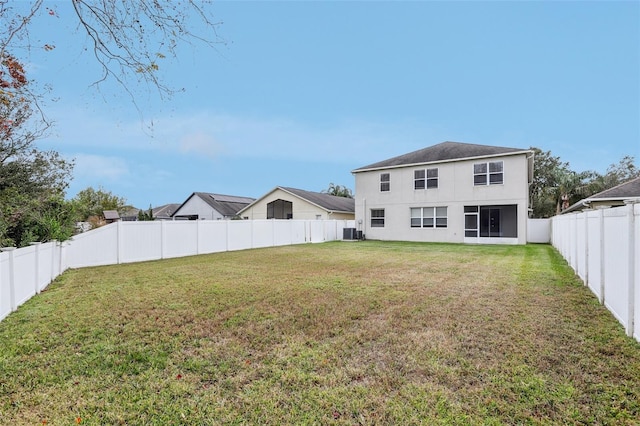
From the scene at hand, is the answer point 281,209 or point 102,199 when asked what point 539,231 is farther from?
point 102,199

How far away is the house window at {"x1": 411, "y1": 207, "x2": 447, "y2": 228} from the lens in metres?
20.6

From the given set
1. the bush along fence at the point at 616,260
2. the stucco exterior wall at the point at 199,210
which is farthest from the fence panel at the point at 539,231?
the stucco exterior wall at the point at 199,210

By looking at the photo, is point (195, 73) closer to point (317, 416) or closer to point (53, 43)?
point (53, 43)

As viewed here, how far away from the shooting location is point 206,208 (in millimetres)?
36062

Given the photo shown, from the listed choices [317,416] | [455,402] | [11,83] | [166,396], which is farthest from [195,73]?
[455,402]

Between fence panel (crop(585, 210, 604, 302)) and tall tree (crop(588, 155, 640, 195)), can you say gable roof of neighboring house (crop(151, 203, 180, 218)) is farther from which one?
tall tree (crop(588, 155, 640, 195))

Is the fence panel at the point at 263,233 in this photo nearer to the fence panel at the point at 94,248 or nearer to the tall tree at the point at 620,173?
the fence panel at the point at 94,248

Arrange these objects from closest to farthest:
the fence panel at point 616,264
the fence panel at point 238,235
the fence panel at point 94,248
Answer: the fence panel at point 616,264 < the fence panel at point 94,248 < the fence panel at point 238,235

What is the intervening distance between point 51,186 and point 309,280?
13.7m

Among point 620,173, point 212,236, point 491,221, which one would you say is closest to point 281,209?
point 212,236

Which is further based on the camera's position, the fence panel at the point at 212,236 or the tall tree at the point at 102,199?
the tall tree at the point at 102,199

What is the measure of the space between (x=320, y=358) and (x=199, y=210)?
3582cm

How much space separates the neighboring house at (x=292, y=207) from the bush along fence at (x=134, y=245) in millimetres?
3852

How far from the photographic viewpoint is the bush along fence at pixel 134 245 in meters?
5.81
